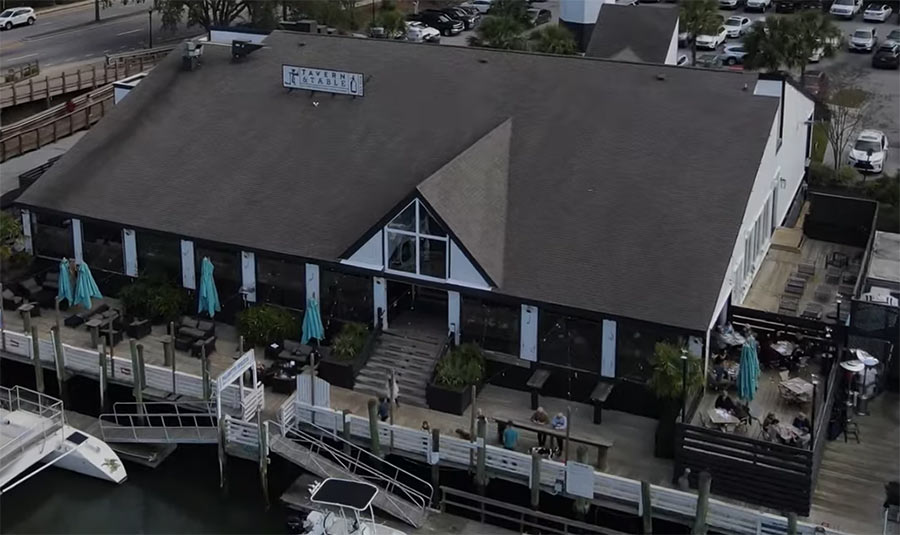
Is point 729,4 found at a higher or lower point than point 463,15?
higher

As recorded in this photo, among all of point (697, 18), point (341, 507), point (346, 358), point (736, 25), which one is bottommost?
point (341, 507)

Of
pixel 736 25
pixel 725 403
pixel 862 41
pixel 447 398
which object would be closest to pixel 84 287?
pixel 447 398

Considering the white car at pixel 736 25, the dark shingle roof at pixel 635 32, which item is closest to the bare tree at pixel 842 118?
the dark shingle roof at pixel 635 32

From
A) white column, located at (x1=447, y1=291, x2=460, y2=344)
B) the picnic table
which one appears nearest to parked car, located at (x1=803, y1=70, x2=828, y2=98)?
white column, located at (x1=447, y1=291, x2=460, y2=344)

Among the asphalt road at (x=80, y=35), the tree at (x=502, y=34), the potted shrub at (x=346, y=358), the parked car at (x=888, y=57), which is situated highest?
the tree at (x=502, y=34)

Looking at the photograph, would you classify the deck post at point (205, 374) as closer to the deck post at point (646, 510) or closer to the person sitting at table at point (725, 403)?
the deck post at point (646, 510)

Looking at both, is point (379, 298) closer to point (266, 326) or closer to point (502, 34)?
point (266, 326)
